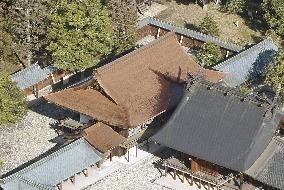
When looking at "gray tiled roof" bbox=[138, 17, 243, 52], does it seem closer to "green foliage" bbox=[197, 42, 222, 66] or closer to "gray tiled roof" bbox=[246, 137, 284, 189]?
"green foliage" bbox=[197, 42, 222, 66]

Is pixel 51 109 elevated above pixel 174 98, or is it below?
below

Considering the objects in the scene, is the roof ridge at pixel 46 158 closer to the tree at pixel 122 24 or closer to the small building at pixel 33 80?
the small building at pixel 33 80

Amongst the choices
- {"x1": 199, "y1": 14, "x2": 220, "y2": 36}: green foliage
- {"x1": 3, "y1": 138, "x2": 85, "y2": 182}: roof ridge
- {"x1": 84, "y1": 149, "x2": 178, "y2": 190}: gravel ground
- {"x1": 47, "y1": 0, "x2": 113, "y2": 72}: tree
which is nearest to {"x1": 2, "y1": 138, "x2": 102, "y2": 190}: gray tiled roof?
{"x1": 3, "y1": 138, "x2": 85, "y2": 182}: roof ridge

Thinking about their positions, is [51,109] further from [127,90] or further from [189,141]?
[189,141]

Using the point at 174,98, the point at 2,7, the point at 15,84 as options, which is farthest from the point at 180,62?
the point at 2,7

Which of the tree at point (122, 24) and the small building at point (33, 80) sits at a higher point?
the tree at point (122, 24)

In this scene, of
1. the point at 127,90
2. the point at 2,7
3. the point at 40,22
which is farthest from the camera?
the point at 2,7

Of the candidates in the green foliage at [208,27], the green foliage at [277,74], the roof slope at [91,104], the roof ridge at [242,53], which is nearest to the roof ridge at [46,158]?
the roof slope at [91,104]
